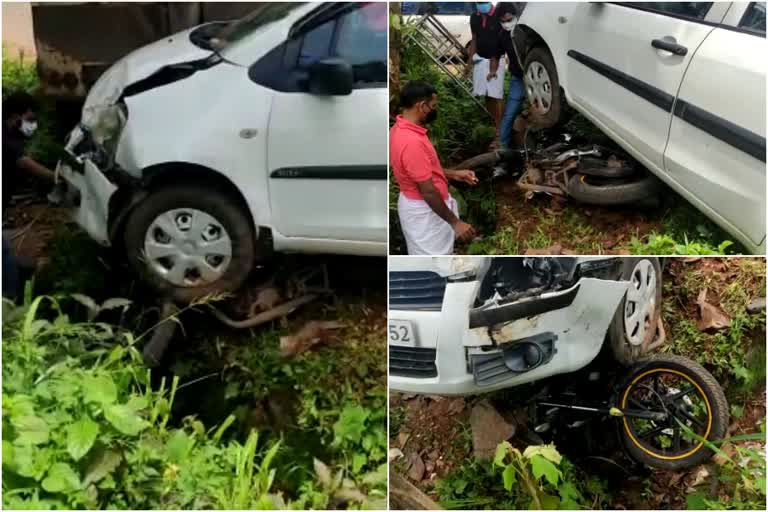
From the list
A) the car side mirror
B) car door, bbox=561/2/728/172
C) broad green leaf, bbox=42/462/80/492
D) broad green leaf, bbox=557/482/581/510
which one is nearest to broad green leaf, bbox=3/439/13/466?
broad green leaf, bbox=42/462/80/492

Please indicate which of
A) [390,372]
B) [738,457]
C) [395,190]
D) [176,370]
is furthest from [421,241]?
[738,457]

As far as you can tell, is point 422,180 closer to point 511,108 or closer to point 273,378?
point 511,108

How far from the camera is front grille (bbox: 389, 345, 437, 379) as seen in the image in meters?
3.00

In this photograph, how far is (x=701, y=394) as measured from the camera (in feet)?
9.76

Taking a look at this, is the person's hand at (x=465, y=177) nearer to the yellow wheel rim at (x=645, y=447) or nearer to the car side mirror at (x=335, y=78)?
the car side mirror at (x=335, y=78)

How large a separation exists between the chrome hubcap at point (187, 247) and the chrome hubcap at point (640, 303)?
1.42m

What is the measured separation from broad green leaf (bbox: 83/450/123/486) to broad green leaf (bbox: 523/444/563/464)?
4.62 feet

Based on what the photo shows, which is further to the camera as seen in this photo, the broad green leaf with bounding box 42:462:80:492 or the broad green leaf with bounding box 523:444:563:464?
the broad green leaf with bounding box 523:444:563:464

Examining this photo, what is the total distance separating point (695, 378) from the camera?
117 inches

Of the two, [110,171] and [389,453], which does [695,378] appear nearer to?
[389,453]

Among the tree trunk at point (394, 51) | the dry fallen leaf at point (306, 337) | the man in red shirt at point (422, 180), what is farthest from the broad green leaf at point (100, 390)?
the tree trunk at point (394, 51)

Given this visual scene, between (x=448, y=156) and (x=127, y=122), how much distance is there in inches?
44.6

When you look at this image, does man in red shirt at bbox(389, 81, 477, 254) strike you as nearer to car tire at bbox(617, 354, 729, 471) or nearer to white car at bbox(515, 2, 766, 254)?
white car at bbox(515, 2, 766, 254)

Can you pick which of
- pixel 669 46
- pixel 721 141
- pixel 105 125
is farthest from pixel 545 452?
pixel 105 125
